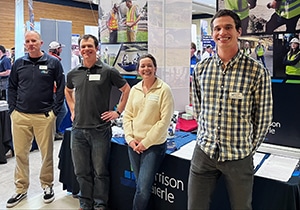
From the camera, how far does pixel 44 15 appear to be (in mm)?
9992

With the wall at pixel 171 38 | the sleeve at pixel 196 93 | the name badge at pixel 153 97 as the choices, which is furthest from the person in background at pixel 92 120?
the sleeve at pixel 196 93

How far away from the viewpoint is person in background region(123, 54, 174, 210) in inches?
80.4

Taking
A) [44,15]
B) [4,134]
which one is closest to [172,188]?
[4,134]

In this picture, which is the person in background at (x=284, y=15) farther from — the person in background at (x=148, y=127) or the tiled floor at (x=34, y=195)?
the tiled floor at (x=34, y=195)

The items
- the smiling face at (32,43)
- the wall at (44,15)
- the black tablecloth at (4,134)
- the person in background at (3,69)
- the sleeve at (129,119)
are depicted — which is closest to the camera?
the sleeve at (129,119)

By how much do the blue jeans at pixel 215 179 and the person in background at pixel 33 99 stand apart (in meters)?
1.62

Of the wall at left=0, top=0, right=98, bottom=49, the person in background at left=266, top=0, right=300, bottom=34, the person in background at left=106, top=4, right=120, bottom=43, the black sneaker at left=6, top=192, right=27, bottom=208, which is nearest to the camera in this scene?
the person in background at left=266, top=0, right=300, bottom=34

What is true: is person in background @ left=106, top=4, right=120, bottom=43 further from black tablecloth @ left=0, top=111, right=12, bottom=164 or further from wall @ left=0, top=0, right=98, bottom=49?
wall @ left=0, top=0, right=98, bottom=49

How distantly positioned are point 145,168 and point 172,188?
11.6 inches

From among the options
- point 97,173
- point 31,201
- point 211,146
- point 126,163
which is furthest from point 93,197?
point 211,146

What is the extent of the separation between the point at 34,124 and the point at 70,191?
Answer: 2.58 ft

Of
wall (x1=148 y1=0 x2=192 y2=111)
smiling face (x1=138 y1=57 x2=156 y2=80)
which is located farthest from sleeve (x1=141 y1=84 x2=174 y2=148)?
wall (x1=148 y1=0 x2=192 y2=111)

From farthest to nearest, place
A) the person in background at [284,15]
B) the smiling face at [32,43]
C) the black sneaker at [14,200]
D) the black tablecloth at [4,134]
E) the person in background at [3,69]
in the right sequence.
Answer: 1. the person in background at [3,69]
2. the black tablecloth at [4,134]
3. the black sneaker at [14,200]
4. the smiling face at [32,43]
5. the person in background at [284,15]

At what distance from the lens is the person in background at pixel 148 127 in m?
2.04
